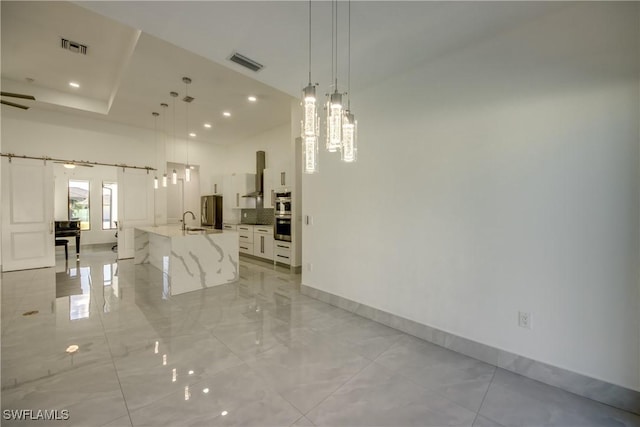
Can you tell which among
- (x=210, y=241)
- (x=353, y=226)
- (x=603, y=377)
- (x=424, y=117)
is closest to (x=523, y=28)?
(x=424, y=117)

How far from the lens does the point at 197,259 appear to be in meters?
4.26

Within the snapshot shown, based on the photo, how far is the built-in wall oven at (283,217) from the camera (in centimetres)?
557

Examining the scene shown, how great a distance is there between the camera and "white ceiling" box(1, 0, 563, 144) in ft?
6.60

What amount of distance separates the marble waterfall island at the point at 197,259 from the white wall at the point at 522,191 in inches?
106

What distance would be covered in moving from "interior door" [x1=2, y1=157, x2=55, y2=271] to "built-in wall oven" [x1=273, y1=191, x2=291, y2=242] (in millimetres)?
4893

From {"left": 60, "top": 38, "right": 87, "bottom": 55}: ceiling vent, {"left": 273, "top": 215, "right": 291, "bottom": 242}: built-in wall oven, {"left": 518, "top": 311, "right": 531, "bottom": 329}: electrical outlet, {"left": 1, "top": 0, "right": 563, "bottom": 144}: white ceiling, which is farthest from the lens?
{"left": 273, "top": 215, "right": 291, "bottom": 242}: built-in wall oven

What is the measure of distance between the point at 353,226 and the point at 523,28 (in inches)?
94.4

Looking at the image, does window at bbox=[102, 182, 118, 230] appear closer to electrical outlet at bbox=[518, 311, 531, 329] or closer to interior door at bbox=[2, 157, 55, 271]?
interior door at bbox=[2, 157, 55, 271]

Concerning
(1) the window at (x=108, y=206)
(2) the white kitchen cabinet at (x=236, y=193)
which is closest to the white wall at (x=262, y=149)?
(2) the white kitchen cabinet at (x=236, y=193)

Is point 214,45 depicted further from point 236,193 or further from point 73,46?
point 236,193

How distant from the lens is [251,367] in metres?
2.18

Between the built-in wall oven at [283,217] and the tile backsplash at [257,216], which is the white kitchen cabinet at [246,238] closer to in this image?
the tile backsplash at [257,216]

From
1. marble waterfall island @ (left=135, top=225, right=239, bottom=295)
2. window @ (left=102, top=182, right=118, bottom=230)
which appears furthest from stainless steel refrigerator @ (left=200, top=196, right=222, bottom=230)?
window @ (left=102, top=182, right=118, bottom=230)

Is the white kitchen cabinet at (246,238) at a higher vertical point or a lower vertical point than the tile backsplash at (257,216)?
lower
